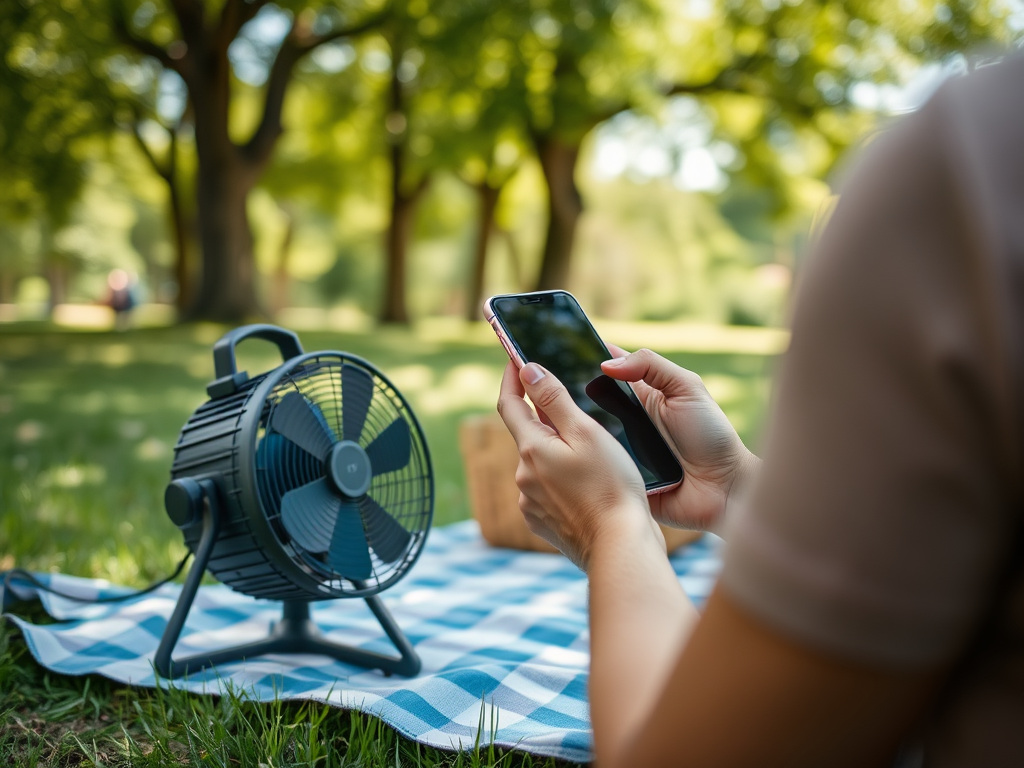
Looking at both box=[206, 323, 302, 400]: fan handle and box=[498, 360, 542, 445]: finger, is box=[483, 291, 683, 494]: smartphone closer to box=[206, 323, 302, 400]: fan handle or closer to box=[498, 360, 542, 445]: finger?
box=[498, 360, 542, 445]: finger

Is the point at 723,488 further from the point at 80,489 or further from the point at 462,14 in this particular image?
the point at 462,14

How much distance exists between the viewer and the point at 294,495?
1960 millimetres

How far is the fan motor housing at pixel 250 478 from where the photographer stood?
1.92 meters

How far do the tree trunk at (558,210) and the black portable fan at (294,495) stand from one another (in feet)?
46.2

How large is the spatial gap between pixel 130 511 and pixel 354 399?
2078 mm

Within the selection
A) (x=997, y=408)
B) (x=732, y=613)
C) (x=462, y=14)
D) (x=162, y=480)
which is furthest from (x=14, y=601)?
(x=462, y=14)

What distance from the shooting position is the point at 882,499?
0.55m

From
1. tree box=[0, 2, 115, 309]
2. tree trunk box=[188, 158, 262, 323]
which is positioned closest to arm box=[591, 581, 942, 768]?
tree box=[0, 2, 115, 309]

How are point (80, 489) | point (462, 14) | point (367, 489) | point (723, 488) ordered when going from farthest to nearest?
point (462, 14)
point (80, 489)
point (367, 489)
point (723, 488)

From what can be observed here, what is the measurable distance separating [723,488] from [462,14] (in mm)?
11410

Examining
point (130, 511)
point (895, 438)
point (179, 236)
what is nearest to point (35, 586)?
point (130, 511)

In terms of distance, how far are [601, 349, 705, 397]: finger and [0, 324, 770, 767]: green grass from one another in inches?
5.7

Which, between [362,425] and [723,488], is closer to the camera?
[723,488]

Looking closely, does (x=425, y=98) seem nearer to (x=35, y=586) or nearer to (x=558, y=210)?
(x=558, y=210)
